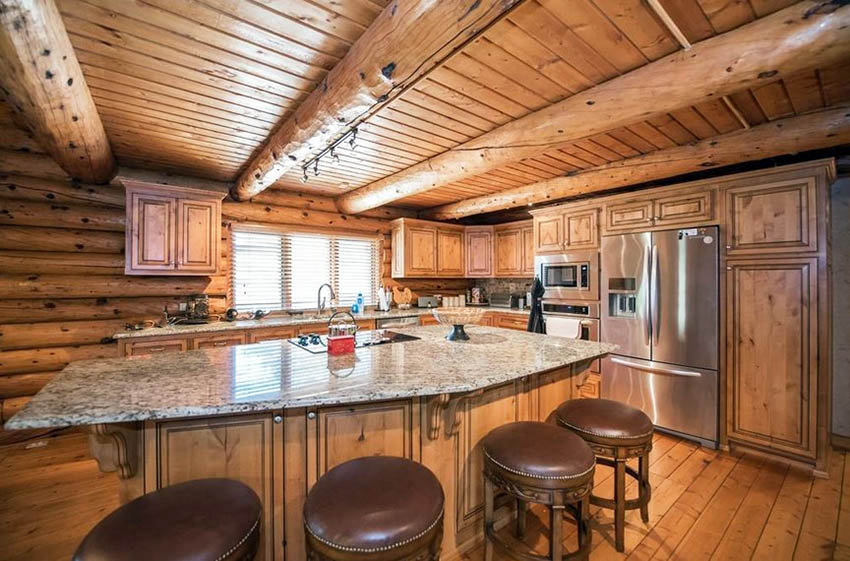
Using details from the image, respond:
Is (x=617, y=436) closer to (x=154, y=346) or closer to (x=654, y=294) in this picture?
(x=654, y=294)

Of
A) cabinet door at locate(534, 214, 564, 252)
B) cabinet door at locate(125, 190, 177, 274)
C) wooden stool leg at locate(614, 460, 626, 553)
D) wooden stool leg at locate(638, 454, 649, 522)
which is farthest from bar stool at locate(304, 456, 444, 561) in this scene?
cabinet door at locate(534, 214, 564, 252)

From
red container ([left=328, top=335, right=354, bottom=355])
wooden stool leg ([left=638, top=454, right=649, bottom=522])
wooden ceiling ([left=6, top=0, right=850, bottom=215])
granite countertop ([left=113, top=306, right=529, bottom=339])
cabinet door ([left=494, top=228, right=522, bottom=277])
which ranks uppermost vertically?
wooden ceiling ([left=6, top=0, right=850, bottom=215])

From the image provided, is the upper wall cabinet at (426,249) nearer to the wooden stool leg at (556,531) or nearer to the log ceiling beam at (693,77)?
the log ceiling beam at (693,77)

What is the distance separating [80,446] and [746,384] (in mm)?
5779

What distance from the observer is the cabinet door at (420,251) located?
201 inches

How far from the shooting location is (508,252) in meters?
5.40

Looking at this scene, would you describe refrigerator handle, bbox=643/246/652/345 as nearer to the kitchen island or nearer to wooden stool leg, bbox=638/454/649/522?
wooden stool leg, bbox=638/454/649/522

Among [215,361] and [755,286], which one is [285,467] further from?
[755,286]

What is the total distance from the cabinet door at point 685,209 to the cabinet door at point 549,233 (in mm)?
1013

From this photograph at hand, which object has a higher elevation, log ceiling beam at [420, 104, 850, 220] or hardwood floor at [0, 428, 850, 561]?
log ceiling beam at [420, 104, 850, 220]

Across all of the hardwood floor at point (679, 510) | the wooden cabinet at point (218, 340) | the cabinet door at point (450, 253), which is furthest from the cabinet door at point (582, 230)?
the wooden cabinet at point (218, 340)

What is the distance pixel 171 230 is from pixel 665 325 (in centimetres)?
492

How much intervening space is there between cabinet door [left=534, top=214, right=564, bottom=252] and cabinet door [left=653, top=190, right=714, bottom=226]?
1.01 m

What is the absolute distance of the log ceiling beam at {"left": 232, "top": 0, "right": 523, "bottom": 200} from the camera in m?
1.25
